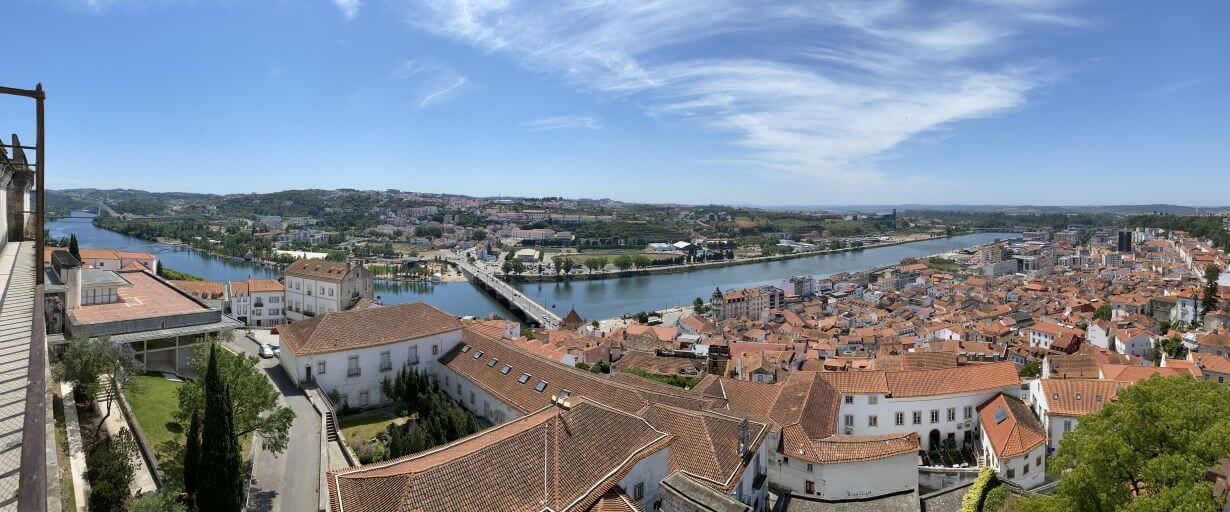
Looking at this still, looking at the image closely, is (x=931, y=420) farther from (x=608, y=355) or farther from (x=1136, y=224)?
(x=1136, y=224)

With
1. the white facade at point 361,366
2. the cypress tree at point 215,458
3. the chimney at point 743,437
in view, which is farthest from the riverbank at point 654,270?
the cypress tree at point 215,458

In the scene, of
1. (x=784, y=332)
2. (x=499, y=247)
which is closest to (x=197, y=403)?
(x=784, y=332)

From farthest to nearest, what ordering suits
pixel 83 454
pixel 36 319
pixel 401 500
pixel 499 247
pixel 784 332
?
1. pixel 499 247
2. pixel 784 332
3. pixel 83 454
4. pixel 401 500
5. pixel 36 319

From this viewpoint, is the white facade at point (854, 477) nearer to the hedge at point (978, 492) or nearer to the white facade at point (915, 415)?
the hedge at point (978, 492)

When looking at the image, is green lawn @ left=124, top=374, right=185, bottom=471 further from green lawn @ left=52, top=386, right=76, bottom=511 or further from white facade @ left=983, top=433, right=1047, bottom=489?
white facade @ left=983, top=433, right=1047, bottom=489

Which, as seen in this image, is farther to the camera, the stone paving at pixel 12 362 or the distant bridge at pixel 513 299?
the distant bridge at pixel 513 299

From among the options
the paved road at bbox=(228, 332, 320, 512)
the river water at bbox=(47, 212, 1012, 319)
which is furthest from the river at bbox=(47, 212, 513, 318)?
the paved road at bbox=(228, 332, 320, 512)
